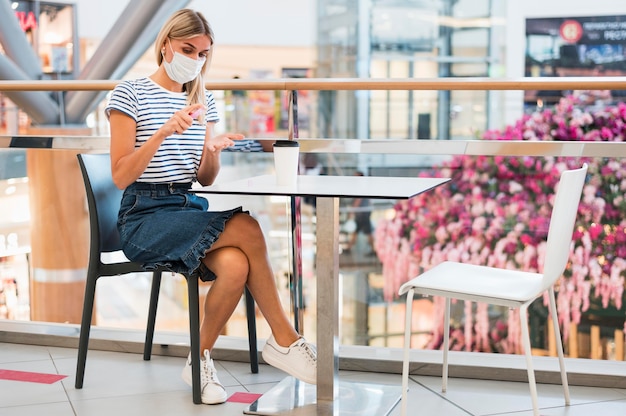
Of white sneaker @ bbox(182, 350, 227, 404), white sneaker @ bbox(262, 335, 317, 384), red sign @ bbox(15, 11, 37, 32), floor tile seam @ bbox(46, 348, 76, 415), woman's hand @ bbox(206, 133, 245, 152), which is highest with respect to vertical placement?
red sign @ bbox(15, 11, 37, 32)

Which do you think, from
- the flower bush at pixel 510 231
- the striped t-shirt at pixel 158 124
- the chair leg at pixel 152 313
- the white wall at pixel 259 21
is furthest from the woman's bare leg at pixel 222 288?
the white wall at pixel 259 21

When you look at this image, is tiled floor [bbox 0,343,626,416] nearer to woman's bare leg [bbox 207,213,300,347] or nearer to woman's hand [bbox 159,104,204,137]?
woman's bare leg [bbox 207,213,300,347]

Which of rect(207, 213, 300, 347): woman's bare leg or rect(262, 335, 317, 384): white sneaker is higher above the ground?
rect(207, 213, 300, 347): woman's bare leg

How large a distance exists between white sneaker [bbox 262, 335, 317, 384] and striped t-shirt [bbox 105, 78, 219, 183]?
606mm

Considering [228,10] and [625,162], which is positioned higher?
[228,10]

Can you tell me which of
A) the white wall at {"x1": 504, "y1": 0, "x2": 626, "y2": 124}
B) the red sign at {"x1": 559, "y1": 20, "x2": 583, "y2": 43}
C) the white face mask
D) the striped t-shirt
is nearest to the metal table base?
the striped t-shirt

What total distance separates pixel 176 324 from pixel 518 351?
55.4 inches

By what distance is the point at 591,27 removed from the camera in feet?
38.1

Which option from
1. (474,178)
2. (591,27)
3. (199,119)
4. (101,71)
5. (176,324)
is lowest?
(176,324)

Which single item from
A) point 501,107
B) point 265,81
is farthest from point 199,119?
point 501,107

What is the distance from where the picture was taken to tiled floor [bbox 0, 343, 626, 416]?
96.7 inches

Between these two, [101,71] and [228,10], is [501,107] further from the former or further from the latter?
[101,71]

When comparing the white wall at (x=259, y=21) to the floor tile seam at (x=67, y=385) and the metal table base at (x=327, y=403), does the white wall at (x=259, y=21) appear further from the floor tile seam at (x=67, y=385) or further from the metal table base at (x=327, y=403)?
the metal table base at (x=327, y=403)

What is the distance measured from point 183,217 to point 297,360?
0.53 metres
